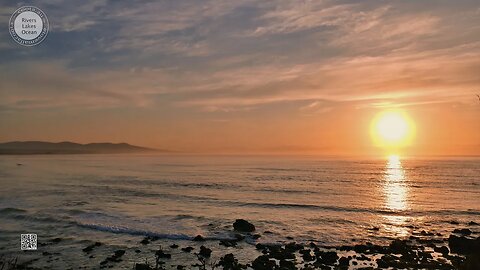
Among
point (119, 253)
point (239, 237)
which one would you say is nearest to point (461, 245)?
point (239, 237)

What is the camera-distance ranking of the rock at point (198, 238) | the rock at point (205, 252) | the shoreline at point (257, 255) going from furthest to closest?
the rock at point (198, 238) → the rock at point (205, 252) → the shoreline at point (257, 255)

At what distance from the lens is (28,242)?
2684 centimetres

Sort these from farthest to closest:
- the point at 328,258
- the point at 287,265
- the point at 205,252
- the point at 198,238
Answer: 1. the point at 198,238
2. the point at 205,252
3. the point at 328,258
4. the point at 287,265

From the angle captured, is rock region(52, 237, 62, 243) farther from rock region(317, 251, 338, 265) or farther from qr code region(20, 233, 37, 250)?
rock region(317, 251, 338, 265)

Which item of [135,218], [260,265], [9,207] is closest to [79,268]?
[260,265]

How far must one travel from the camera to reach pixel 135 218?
38.3 meters

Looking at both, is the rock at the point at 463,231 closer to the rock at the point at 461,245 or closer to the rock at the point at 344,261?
the rock at the point at 461,245

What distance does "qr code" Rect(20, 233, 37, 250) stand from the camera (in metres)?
25.9

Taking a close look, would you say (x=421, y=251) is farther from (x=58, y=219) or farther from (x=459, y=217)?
(x=58, y=219)

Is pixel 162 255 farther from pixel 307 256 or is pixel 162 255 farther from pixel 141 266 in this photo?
pixel 307 256

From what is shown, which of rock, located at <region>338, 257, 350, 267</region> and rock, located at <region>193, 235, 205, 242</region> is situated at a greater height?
rock, located at <region>338, 257, 350, 267</region>

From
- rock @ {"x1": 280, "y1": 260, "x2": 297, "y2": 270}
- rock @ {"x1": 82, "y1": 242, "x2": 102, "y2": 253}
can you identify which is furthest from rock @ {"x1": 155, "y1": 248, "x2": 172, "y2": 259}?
rock @ {"x1": 280, "y1": 260, "x2": 297, "y2": 270}

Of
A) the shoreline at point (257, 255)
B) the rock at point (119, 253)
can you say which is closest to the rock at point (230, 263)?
the shoreline at point (257, 255)

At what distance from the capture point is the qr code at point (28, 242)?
2593cm
